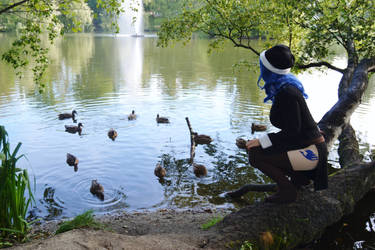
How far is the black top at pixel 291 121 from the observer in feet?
15.1

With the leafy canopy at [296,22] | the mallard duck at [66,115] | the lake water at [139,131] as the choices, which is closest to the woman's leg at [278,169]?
the lake water at [139,131]

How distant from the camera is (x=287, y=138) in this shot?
4.86 m

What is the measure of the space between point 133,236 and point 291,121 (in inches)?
115

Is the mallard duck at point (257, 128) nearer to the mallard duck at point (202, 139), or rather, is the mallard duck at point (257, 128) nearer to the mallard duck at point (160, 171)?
the mallard duck at point (202, 139)

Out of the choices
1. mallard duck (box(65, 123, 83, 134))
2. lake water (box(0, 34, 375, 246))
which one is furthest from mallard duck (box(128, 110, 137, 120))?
mallard duck (box(65, 123, 83, 134))

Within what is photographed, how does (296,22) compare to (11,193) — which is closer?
(11,193)

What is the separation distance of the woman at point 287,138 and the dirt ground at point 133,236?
4.42ft

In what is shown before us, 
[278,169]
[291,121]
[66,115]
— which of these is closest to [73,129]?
[66,115]

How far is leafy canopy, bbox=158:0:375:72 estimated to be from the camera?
10.3 metres

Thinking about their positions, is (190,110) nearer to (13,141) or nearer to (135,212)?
(13,141)

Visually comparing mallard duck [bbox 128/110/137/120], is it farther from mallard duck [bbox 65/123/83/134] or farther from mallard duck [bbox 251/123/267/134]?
mallard duck [bbox 251/123/267/134]

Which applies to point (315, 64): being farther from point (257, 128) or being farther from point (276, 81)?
point (276, 81)

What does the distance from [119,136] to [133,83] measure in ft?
39.5

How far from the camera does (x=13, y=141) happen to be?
13297 mm
